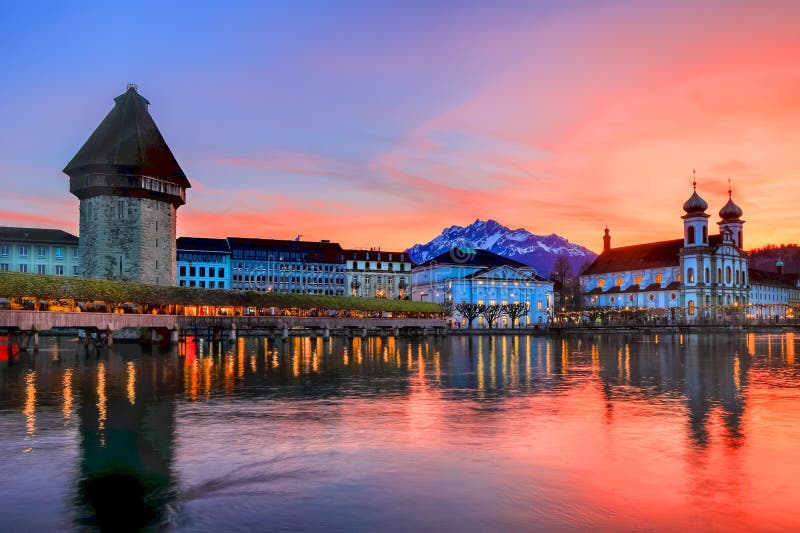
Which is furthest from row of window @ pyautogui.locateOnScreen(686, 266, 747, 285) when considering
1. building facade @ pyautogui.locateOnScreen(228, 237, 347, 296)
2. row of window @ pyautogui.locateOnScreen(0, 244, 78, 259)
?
row of window @ pyautogui.locateOnScreen(0, 244, 78, 259)

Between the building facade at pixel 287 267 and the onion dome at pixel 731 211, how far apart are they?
300 ft

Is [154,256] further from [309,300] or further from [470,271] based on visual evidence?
[470,271]

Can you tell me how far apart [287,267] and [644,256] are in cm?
8819

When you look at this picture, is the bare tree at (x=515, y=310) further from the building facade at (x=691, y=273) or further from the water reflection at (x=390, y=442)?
the water reflection at (x=390, y=442)

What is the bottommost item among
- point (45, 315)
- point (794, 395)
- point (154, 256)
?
point (794, 395)

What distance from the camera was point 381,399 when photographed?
101 feet

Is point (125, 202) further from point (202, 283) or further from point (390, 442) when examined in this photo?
point (390, 442)

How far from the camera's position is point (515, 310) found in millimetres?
146125

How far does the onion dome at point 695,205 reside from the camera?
165750 millimetres

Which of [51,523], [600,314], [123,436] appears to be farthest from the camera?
[600,314]

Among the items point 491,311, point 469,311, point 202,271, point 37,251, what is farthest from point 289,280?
point 37,251

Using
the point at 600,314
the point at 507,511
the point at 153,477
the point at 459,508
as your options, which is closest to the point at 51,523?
the point at 153,477

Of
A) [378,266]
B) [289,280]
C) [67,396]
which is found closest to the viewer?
[67,396]

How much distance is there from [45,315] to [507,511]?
54.9m
